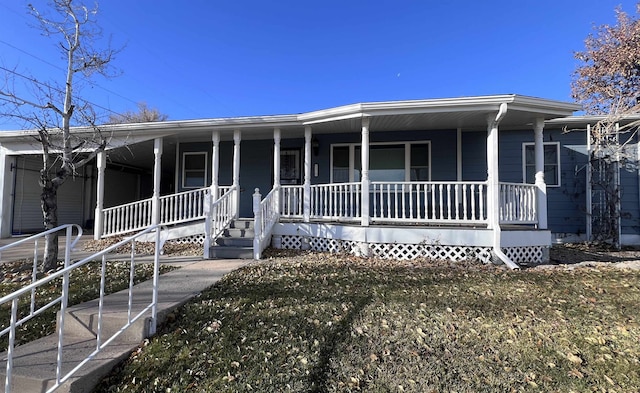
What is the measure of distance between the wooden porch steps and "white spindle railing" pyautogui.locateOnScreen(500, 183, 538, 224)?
5427mm

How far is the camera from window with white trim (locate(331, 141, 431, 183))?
877 cm

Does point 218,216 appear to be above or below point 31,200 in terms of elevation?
below

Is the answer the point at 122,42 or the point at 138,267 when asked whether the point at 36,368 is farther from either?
the point at 122,42

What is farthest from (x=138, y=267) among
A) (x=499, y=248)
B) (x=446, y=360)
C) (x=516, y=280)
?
(x=499, y=248)

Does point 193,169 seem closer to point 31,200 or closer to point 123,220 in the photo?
point 123,220

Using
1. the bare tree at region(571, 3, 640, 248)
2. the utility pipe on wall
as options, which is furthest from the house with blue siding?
the bare tree at region(571, 3, 640, 248)

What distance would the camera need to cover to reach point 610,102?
9.48 metres

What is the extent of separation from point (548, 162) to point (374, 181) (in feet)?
16.8

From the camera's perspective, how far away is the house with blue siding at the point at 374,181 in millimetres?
6395

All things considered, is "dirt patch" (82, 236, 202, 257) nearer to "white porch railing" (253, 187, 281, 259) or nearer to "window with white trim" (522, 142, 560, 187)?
"white porch railing" (253, 187, 281, 259)

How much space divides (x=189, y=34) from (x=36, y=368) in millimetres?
18281

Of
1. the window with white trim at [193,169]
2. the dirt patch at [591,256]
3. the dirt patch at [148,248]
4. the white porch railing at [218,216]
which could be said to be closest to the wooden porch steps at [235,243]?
the white porch railing at [218,216]

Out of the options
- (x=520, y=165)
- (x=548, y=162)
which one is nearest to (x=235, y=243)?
(x=520, y=165)

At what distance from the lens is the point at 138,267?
217 inches
